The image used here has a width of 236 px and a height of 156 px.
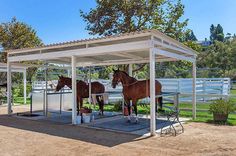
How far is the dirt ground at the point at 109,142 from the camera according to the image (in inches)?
266

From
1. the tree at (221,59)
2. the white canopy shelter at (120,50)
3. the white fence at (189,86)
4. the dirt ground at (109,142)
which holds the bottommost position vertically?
the dirt ground at (109,142)

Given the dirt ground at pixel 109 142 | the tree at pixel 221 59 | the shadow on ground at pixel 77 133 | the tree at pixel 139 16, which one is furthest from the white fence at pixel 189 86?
the tree at pixel 221 59

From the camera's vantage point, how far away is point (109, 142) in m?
7.72

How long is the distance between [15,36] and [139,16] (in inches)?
612

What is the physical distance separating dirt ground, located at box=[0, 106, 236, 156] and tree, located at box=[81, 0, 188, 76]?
22.7 ft

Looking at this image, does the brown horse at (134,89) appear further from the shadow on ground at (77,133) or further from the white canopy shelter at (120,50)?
the shadow on ground at (77,133)

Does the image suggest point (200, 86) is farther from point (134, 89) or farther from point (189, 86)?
point (134, 89)

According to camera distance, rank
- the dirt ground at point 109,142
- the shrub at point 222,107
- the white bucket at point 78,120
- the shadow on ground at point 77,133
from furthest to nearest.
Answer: the white bucket at point 78,120, the shrub at point 222,107, the shadow on ground at point 77,133, the dirt ground at point 109,142

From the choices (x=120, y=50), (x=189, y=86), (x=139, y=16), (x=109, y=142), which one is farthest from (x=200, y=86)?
(x=109, y=142)

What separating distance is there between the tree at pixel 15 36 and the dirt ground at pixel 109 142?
18.1 meters

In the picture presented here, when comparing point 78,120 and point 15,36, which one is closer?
point 78,120

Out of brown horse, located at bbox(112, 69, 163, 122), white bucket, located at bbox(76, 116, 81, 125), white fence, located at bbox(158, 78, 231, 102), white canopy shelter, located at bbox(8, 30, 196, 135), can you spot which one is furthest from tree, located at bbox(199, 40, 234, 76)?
white bucket, located at bbox(76, 116, 81, 125)

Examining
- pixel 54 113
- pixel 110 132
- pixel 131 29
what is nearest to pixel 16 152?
pixel 110 132

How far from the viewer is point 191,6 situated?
17.0 metres
